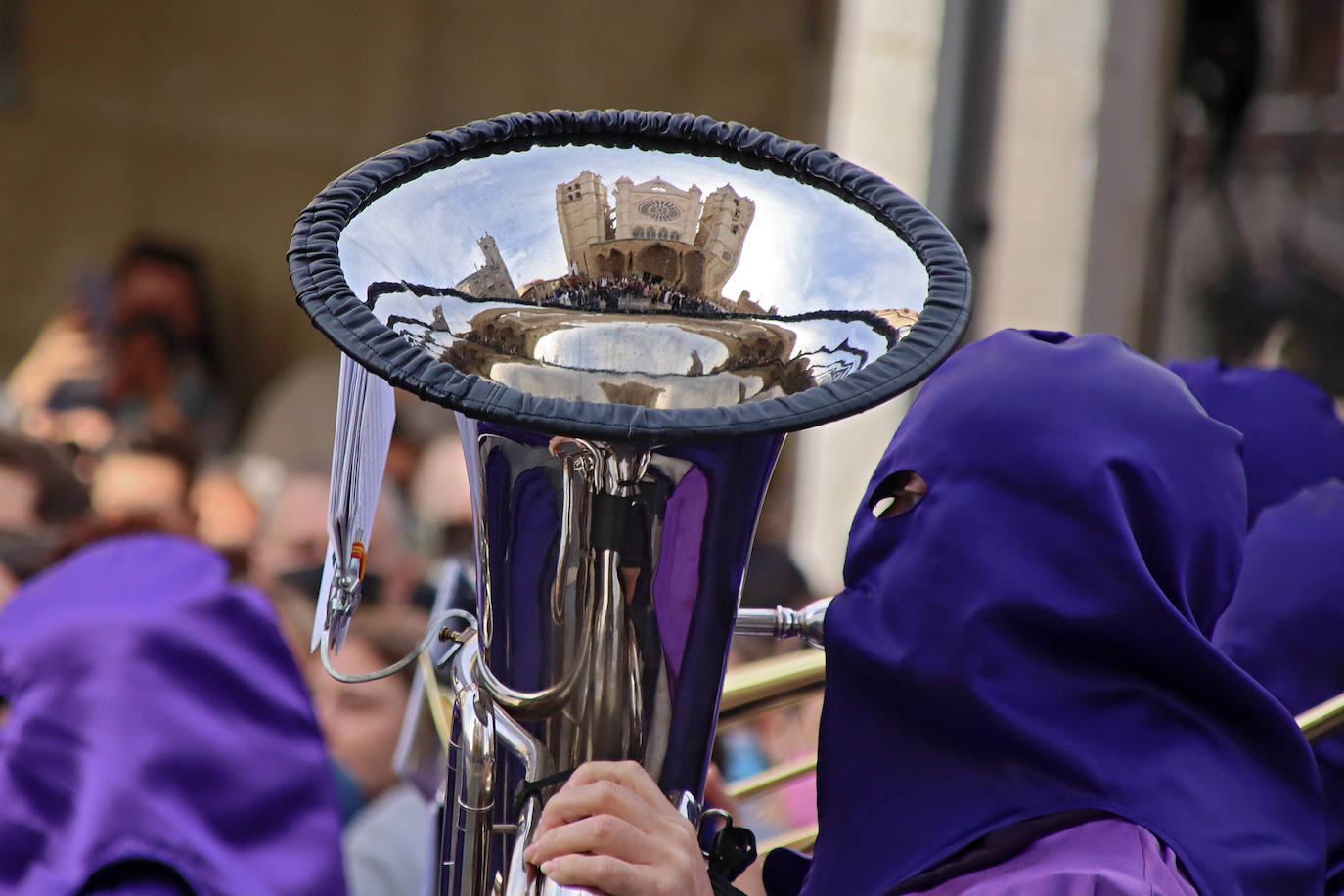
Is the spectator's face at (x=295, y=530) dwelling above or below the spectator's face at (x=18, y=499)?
below

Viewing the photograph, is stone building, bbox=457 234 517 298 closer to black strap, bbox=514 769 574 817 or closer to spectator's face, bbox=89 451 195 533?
black strap, bbox=514 769 574 817

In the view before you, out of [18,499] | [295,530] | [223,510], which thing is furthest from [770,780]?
[223,510]

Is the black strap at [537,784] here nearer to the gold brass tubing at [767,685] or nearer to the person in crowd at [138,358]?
the gold brass tubing at [767,685]

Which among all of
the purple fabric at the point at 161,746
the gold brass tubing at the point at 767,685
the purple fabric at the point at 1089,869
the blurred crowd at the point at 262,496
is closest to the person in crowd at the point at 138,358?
the blurred crowd at the point at 262,496

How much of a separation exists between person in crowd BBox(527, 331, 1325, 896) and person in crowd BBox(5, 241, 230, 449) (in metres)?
4.97

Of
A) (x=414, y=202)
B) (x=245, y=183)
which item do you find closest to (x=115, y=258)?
(x=245, y=183)

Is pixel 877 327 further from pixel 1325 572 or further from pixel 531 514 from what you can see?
pixel 1325 572

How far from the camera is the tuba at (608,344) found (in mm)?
1582

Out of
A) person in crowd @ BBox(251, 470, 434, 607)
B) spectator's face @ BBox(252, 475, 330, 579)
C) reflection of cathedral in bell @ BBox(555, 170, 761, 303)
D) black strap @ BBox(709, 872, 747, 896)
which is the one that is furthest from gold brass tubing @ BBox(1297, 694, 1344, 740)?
spectator's face @ BBox(252, 475, 330, 579)

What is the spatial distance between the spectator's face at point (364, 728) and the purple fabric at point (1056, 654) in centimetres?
211

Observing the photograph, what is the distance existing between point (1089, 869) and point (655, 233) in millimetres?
776

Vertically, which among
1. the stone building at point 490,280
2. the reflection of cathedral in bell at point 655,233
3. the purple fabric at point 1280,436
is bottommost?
the purple fabric at point 1280,436

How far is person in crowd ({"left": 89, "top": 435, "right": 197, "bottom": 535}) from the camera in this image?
516 centimetres

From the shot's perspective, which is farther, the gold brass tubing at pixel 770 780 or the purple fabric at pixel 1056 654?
the gold brass tubing at pixel 770 780
